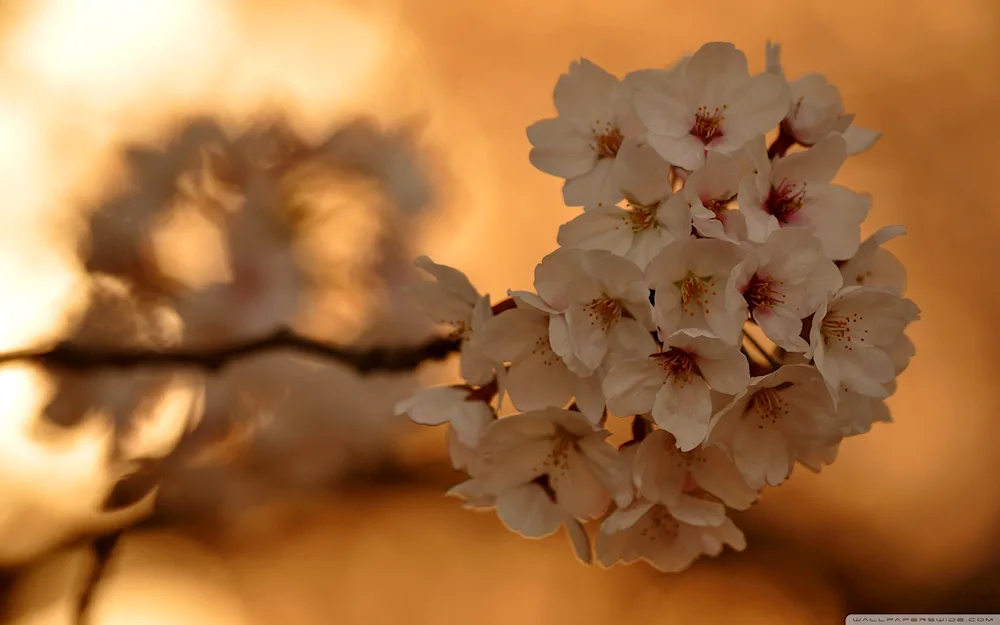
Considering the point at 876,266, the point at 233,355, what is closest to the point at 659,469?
the point at 876,266

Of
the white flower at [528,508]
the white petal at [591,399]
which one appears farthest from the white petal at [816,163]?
the white flower at [528,508]

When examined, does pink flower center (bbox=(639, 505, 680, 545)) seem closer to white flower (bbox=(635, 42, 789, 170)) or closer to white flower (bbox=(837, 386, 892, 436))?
white flower (bbox=(837, 386, 892, 436))

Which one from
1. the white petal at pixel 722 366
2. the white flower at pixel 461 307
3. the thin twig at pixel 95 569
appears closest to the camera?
the white petal at pixel 722 366

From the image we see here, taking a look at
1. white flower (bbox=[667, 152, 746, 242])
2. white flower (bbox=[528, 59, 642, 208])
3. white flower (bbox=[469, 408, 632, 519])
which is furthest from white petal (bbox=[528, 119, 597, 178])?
white flower (bbox=[469, 408, 632, 519])

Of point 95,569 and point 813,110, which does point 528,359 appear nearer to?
point 813,110

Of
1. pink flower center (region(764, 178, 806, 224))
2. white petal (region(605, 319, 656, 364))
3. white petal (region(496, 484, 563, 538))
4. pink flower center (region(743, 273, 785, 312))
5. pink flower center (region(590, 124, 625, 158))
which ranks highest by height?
pink flower center (region(590, 124, 625, 158))

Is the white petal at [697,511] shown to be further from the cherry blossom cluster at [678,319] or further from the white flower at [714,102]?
the white flower at [714,102]

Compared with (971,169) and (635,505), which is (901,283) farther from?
(971,169)
